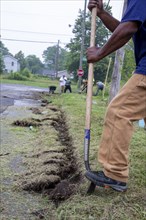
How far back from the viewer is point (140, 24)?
209cm

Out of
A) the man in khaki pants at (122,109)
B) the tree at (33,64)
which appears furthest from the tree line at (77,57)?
the man in khaki pants at (122,109)

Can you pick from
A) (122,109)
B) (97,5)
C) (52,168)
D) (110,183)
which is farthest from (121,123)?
(52,168)

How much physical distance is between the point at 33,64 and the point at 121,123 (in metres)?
92.3

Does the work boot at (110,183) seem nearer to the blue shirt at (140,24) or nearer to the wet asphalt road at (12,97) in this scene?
the blue shirt at (140,24)

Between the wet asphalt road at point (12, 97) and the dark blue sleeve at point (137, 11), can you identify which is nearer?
the dark blue sleeve at point (137, 11)

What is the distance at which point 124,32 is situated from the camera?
2.12 meters

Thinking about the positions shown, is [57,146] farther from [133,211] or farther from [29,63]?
[29,63]

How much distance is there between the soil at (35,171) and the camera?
126 inches

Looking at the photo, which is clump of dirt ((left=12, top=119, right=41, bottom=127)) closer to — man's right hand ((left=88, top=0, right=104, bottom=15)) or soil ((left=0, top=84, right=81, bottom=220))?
soil ((left=0, top=84, right=81, bottom=220))

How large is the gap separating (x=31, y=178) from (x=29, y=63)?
90.7 m

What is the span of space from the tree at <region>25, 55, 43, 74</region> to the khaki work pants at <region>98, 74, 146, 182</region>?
288 ft

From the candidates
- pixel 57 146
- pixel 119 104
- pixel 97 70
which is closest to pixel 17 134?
pixel 57 146

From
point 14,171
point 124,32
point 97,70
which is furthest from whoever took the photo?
point 97,70

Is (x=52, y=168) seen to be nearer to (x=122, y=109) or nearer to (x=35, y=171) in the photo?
(x=35, y=171)
